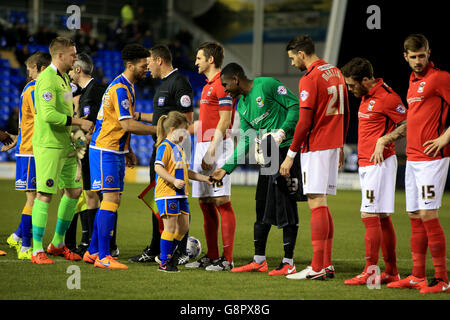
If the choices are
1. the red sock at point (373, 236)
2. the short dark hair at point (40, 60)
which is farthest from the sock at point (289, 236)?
the short dark hair at point (40, 60)

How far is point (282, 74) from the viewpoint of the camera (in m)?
26.9

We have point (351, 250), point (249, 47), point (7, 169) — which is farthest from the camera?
point (249, 47)

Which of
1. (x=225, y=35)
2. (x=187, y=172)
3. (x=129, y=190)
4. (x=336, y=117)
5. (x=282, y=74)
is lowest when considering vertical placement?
(x=129, y=190)

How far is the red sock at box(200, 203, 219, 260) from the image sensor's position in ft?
22.9

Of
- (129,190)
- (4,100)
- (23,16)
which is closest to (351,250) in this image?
(129,190)

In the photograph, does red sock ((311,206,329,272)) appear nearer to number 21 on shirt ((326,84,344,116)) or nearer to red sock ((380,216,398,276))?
red sock ((380,216,398,276))

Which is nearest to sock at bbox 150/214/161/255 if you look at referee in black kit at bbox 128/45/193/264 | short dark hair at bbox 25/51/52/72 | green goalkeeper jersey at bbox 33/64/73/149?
referee in black kit at bbox 128/45/193/264

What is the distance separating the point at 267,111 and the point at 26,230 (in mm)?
3097

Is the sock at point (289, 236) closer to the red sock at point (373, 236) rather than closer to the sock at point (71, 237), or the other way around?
the red sock at point (373, 236)

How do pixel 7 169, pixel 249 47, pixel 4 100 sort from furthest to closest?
pixel 249 47
pixel 4 100
pixel 7 169

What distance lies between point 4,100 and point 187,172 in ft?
60.4

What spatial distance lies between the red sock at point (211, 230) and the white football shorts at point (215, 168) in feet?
0.56

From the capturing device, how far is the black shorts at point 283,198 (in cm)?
662
